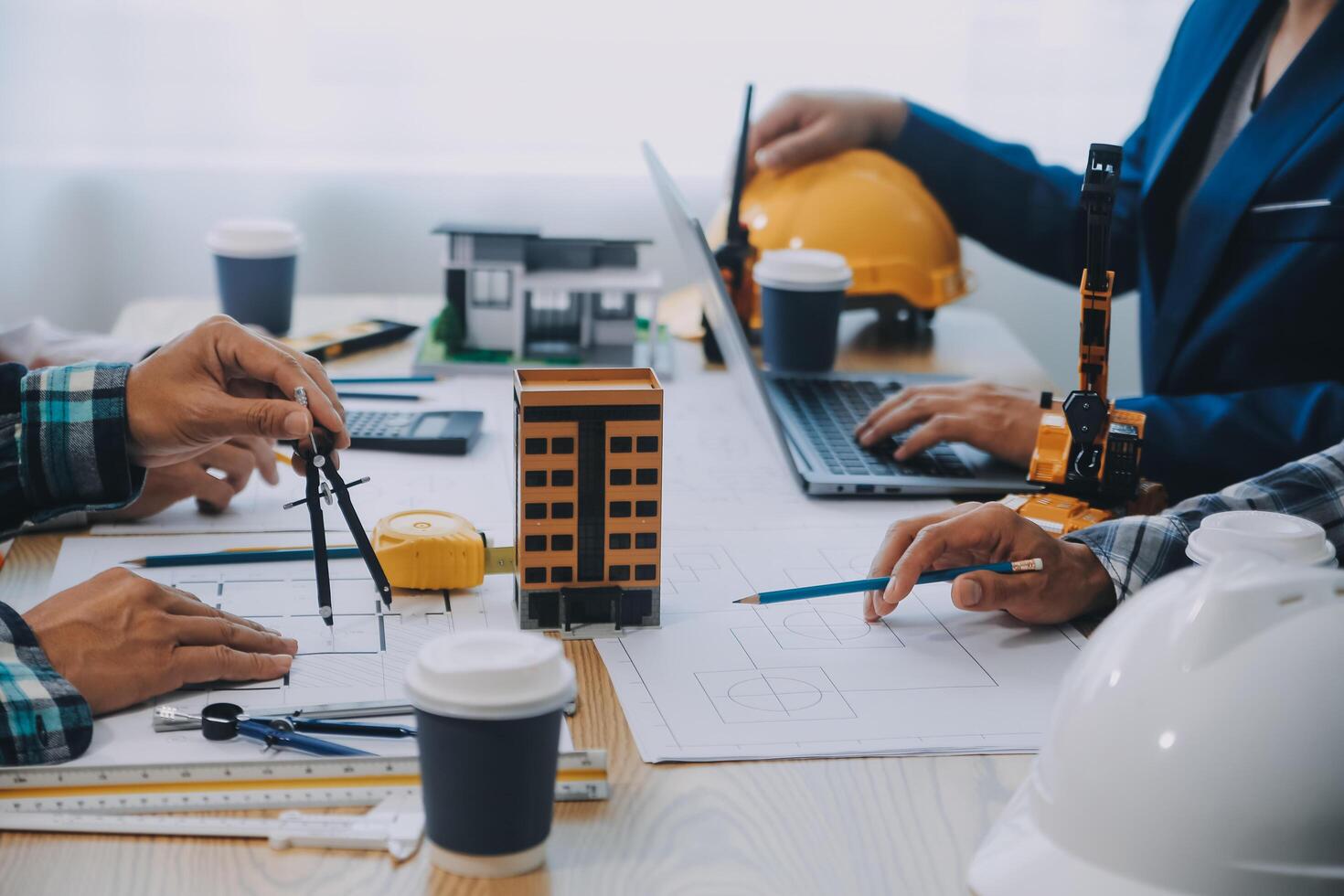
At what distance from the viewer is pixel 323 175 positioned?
7.27 feet

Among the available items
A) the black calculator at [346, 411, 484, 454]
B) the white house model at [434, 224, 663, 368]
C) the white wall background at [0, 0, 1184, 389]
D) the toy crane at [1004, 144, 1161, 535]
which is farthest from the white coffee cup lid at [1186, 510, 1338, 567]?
the white wall background at [0, 0, 1184, 389]

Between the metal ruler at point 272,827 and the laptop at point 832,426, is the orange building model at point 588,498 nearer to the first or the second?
the metal ruler at point 272,827

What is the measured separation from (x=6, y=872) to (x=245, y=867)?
0.11 m

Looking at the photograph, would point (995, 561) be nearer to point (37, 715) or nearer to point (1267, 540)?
point (1267, 540)

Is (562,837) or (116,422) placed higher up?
(116,422)

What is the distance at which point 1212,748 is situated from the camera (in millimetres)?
538

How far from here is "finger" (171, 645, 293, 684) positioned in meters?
0.76

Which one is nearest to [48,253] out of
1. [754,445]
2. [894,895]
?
[754,445]

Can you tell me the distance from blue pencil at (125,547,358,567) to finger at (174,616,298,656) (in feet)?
0.54

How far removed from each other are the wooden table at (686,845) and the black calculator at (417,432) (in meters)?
0.52

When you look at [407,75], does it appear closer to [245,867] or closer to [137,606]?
[137,606]

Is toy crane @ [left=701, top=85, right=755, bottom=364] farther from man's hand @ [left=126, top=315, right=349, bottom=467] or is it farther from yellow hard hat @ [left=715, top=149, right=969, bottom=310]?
man's hand @ [left=126, top=315, right=349, bottom=467]

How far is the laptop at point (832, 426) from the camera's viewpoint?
119cm

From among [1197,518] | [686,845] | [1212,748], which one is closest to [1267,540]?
[1197,518]
